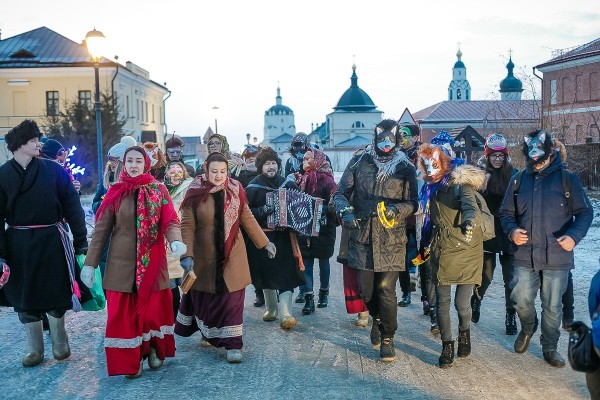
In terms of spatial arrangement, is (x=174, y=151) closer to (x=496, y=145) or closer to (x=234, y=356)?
(x=234, y=356)

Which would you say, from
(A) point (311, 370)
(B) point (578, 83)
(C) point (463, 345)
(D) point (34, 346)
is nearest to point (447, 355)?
(C) point (463, 345)

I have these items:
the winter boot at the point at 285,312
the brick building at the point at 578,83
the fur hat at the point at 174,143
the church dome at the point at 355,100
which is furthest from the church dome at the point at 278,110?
the winter boot at the point at 285,312

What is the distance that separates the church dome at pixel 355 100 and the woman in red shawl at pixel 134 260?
12680 centimetres

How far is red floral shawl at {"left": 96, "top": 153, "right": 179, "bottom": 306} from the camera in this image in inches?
251

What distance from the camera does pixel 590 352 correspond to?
3693mm

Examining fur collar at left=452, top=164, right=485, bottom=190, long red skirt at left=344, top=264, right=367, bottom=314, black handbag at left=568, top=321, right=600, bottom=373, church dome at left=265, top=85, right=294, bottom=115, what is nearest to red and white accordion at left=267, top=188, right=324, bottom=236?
long red skirt at left=344, top=264, right=367, bottom=314

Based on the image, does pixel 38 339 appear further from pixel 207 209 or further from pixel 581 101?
pixel 581 101

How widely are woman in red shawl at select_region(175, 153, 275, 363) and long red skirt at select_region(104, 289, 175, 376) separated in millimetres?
472

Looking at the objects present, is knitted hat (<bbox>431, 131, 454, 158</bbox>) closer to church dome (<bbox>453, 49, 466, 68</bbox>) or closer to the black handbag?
the black handbag

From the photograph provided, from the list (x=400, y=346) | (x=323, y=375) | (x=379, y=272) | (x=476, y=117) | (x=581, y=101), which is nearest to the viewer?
(x=323, y=375)

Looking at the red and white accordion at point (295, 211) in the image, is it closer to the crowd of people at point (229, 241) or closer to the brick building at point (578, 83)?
the crowd of people at point (229, 241)

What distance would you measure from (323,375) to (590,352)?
117 inches

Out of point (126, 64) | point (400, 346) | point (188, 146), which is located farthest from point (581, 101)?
point (400, 346)

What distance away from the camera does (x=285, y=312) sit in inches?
320
